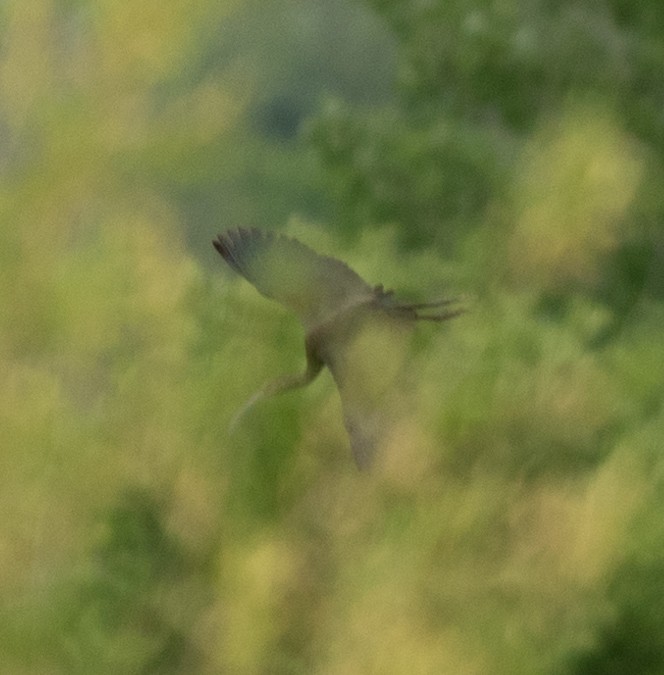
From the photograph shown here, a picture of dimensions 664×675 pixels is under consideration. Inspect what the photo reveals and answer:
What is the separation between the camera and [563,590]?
0.40 m

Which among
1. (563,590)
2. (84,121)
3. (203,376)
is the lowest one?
(563,590)

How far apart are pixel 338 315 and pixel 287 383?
40 mm

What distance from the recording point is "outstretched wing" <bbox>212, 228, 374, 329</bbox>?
365 millimetres

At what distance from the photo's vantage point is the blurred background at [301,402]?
0.40 meters

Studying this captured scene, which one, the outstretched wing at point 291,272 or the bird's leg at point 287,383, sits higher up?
the outstretched wing at point 291,272

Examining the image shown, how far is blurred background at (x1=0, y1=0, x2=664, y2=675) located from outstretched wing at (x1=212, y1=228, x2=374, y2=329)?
64 mm

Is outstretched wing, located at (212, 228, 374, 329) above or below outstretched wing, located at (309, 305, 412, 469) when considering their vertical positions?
above

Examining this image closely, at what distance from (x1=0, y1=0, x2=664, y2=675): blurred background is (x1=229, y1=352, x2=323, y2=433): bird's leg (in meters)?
0.02

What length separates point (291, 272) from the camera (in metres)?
0.37

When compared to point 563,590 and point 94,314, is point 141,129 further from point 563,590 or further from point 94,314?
point 563,590

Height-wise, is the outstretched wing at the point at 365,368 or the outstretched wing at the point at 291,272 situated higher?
the outstretched wing at the point at 291,272

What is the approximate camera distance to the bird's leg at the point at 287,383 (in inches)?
14.9

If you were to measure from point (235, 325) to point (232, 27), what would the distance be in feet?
0.91

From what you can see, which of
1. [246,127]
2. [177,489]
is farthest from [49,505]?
[246,127]
